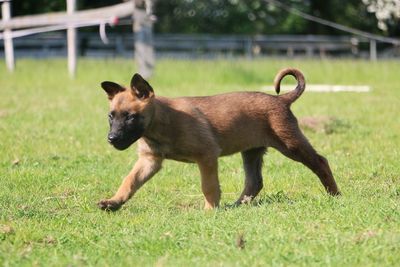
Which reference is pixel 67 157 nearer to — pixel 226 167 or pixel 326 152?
pixel 226 167

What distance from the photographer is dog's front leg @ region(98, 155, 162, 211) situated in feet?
20.0

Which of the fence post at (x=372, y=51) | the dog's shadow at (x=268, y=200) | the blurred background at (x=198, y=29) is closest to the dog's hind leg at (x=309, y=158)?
the dog's shadow at (x=268, y=200)

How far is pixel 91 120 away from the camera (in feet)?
37.2

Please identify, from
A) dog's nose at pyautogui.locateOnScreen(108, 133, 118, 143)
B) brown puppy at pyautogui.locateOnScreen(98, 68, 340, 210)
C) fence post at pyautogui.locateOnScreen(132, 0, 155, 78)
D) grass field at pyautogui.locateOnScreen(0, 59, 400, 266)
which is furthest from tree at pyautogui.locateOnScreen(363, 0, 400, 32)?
dog's nose at pyautogui.locateOnScreen(108, 133, 118, 143)

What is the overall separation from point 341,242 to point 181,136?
1960 mm

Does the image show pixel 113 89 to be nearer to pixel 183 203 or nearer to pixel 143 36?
pixel 183 203

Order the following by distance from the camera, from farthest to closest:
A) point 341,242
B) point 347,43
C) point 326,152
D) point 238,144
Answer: point 347,43 → point 326,152 → point 238,144 → point 341,242

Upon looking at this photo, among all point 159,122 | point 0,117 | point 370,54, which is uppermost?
point 159,122

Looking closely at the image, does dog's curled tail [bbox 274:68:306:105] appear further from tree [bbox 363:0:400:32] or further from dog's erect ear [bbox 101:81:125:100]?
tree [bbox 363:0:400:32]

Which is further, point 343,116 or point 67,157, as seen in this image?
point 343,116

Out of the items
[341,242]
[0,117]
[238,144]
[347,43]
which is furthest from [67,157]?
[347,43]

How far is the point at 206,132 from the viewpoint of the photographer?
642 centimetres

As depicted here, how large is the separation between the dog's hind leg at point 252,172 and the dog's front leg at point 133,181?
76 cm

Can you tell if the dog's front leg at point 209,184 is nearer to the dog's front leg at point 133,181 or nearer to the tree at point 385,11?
the dog's front leg at point 133,181
